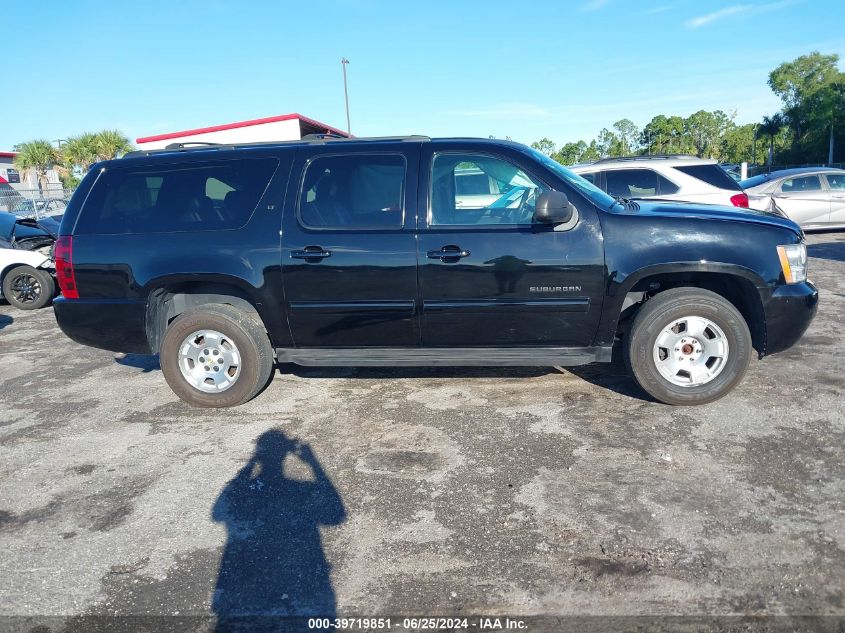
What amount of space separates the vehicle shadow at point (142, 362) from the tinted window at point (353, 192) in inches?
109

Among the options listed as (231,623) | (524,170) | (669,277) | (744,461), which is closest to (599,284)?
(669,277)

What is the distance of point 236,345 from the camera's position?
489 cm

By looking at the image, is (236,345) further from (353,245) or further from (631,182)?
(631,182)

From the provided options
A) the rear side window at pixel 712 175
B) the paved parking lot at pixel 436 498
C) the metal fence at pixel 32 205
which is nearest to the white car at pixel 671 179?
the rear side window at pixel 712 175

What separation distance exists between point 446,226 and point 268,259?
1.33m

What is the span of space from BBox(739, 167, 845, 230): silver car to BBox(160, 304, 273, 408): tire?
11.9 m

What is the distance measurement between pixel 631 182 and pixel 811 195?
6797 mm

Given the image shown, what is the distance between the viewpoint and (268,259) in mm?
4660

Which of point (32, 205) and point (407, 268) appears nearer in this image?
point (407, 268)

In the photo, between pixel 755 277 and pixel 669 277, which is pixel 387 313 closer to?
pixel 669 277

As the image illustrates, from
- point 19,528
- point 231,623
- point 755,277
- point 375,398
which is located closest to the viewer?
point 231,623

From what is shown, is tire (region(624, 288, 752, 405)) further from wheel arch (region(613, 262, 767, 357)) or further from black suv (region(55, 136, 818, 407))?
wheel arch (region(613, 262, 767, 357))

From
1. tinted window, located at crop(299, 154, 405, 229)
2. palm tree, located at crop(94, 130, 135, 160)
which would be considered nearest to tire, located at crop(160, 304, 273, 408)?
tinted window, located at crop(299, 154, 405, 229)

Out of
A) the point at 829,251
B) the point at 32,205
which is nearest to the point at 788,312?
the point at 829,251
